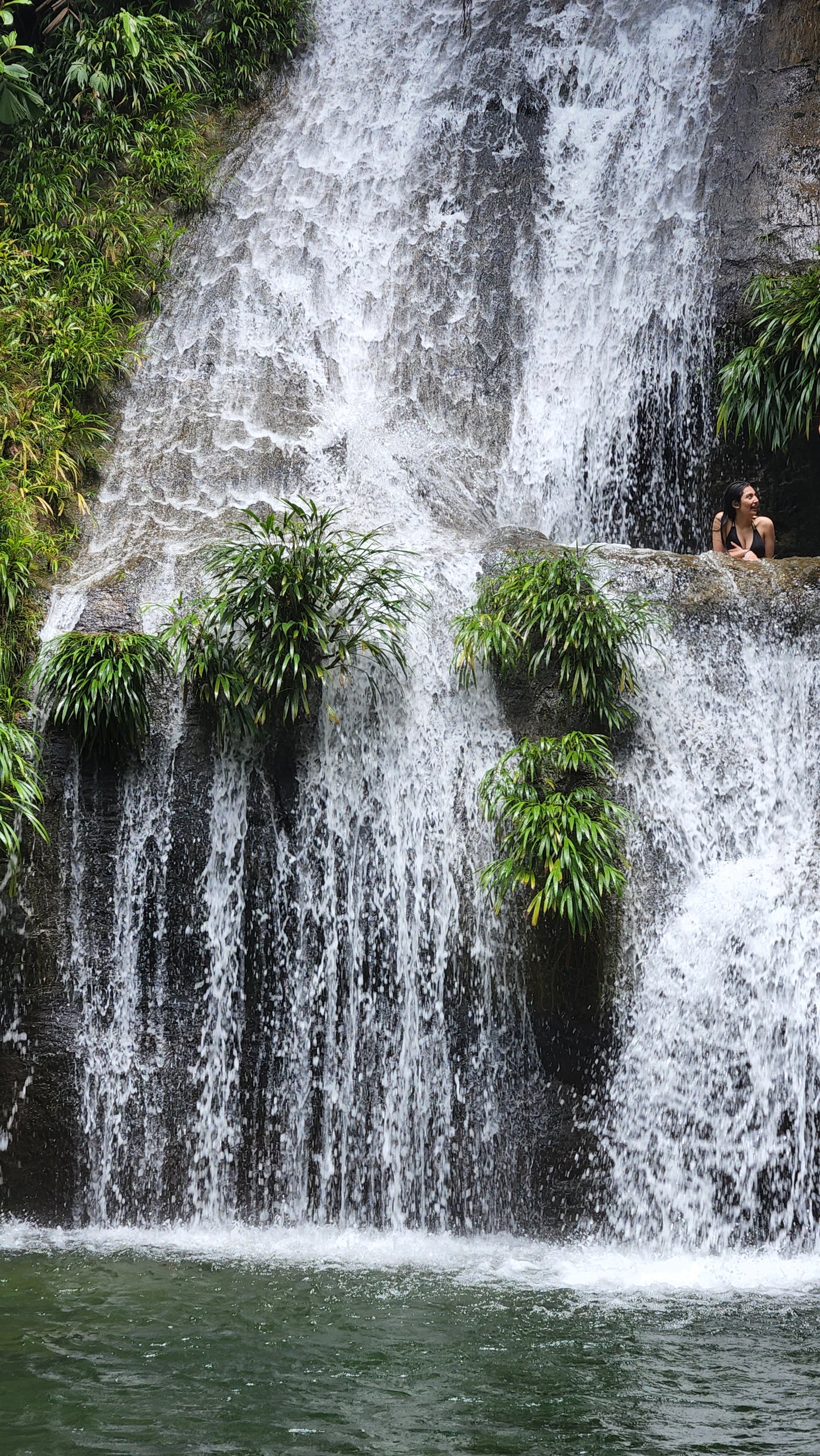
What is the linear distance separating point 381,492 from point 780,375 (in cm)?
347

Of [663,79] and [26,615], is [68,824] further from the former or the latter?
[663,79]

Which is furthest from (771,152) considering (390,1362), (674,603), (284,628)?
(390,1362)

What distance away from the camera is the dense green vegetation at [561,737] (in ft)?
23.4

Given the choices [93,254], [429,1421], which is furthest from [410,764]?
[93,254]

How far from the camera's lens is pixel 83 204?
1259 cm

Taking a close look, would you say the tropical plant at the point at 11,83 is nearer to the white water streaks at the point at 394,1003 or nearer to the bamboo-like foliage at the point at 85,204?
the bamboo-like foliage at the point at 85,204

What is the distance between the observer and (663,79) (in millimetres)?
12922

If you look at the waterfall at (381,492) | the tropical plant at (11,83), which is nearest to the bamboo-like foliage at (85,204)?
the tropical plant at (11,83)

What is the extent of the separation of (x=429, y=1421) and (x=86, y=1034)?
4089 millimetres

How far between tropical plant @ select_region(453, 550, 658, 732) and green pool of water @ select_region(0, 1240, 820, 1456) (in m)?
3.65

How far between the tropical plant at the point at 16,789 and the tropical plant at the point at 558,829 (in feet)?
9.57

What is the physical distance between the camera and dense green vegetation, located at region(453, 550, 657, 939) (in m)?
7.12

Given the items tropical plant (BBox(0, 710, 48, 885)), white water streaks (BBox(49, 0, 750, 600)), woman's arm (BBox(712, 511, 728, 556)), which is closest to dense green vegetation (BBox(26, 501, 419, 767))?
tropical plant (BBox(0, 710, 48, 885))

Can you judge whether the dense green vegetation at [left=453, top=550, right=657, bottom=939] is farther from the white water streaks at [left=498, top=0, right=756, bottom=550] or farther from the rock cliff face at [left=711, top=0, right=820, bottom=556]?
the rock cliff face at [left=711, top=0, right=820, bottom=556]
